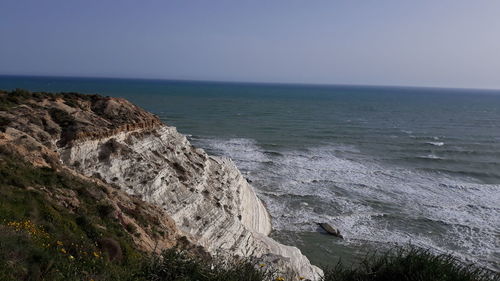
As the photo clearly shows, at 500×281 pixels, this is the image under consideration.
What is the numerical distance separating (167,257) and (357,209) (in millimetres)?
22828

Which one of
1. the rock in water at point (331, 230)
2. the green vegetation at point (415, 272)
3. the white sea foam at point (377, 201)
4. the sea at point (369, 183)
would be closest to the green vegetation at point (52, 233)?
the green vegetation at point (415, 272)

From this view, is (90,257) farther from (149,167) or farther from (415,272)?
(149,167)

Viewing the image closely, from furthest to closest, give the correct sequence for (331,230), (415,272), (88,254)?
1. (331,230)
2. (88,254)
3. (415,272)

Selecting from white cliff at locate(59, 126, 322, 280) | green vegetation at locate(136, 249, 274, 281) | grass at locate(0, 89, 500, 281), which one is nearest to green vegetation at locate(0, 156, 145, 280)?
grass at locate(0, 89, 500, 281)

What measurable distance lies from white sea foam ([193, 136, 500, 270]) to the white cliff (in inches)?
222

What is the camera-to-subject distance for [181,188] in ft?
70.3

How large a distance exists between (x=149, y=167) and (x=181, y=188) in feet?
6.76

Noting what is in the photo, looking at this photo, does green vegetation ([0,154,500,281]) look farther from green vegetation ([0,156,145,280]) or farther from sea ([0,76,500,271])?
sea ([0,76,500,271])

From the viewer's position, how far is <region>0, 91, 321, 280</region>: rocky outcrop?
63.1 feet

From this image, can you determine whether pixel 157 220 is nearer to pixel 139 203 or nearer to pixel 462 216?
pixel 139 203

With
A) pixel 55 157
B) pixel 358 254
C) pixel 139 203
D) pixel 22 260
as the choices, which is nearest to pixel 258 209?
pixel 358 254

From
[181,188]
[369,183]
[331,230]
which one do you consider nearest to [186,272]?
[181,188]

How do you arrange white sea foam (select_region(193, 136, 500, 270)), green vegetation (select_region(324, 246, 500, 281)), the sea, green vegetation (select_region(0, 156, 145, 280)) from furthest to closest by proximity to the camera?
white sea foam (select_region(193, 136, 500, 270)), the sea, green vegetation (select_region(324, 246, 500, 281)), green vegetation (select_region(0, 156, 145, 280))

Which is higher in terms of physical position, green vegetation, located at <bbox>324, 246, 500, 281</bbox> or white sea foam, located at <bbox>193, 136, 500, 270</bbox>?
green vegetation, located at <bbox>324, 246, 500, 281</bbox>
